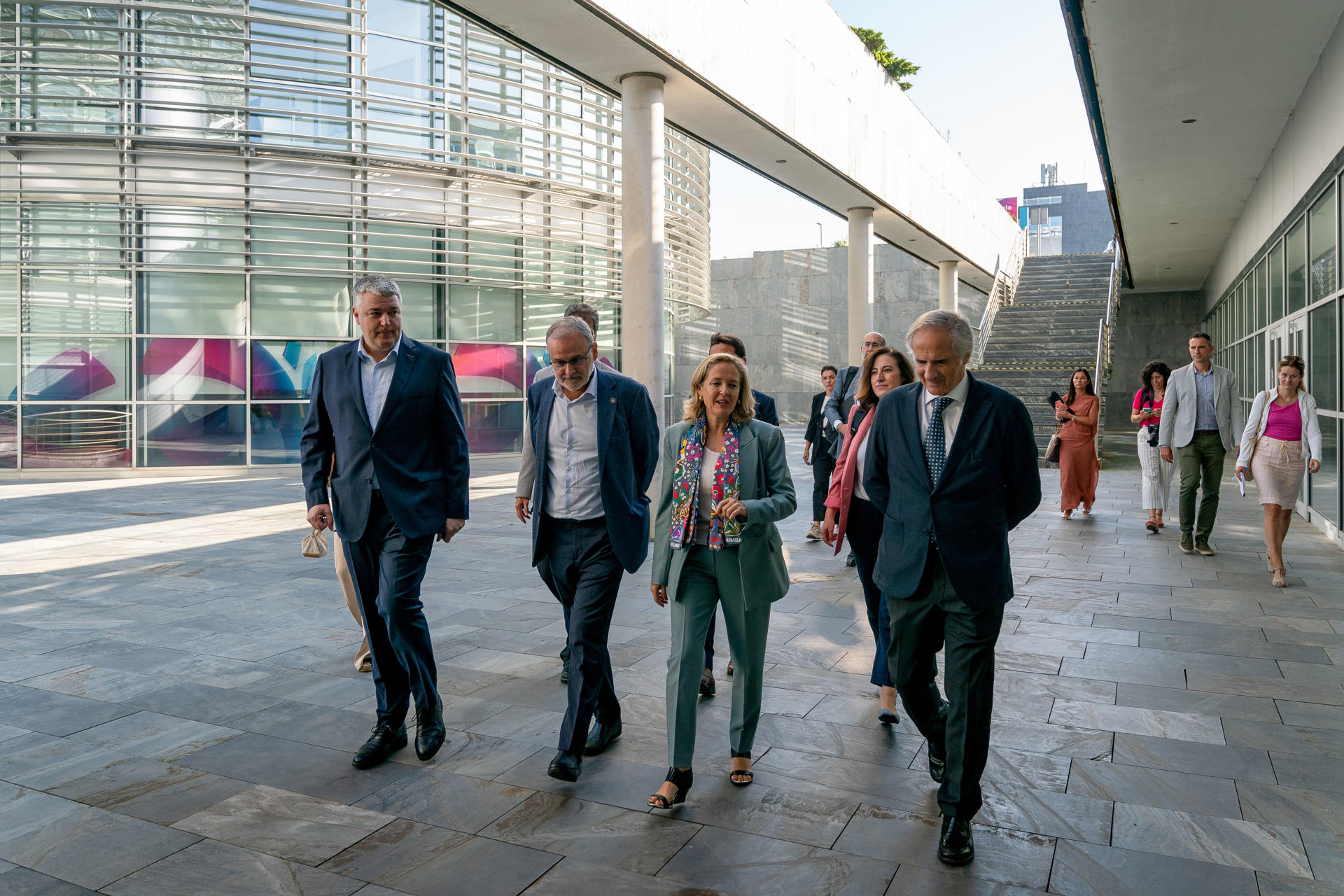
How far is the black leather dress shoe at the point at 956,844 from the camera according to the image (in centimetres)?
318

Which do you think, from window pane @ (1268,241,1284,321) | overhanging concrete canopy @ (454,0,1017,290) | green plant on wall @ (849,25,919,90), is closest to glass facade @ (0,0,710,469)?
overhanging concrete canopy @ (454,0,1017,290)

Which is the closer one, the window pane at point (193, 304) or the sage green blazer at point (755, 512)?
the sage green blazer at point (755, 512)

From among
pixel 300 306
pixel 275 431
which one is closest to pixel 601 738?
pixel 275 431

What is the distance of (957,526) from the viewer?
3.29 meters

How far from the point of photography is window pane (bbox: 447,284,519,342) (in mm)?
19391

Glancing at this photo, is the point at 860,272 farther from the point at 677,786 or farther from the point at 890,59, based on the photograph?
the point at 890,59

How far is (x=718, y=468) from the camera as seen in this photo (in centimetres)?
379

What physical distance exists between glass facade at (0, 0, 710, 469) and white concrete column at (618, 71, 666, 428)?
649cm

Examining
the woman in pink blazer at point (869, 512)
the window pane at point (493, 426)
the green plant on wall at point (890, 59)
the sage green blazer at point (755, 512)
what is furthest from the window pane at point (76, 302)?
the green plant on wall at point (890, 59)

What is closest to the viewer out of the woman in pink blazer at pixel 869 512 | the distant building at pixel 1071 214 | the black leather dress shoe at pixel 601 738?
the black leather dress shoe at pixel 601 738

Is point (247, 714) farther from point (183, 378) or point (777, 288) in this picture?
point (777, 288)

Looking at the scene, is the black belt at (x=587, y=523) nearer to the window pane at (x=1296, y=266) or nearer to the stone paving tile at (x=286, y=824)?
the stone paving tile at (x=286, y=824)

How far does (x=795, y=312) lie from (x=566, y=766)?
97.6 ft

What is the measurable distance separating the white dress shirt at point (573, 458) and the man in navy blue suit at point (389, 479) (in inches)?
16.2
